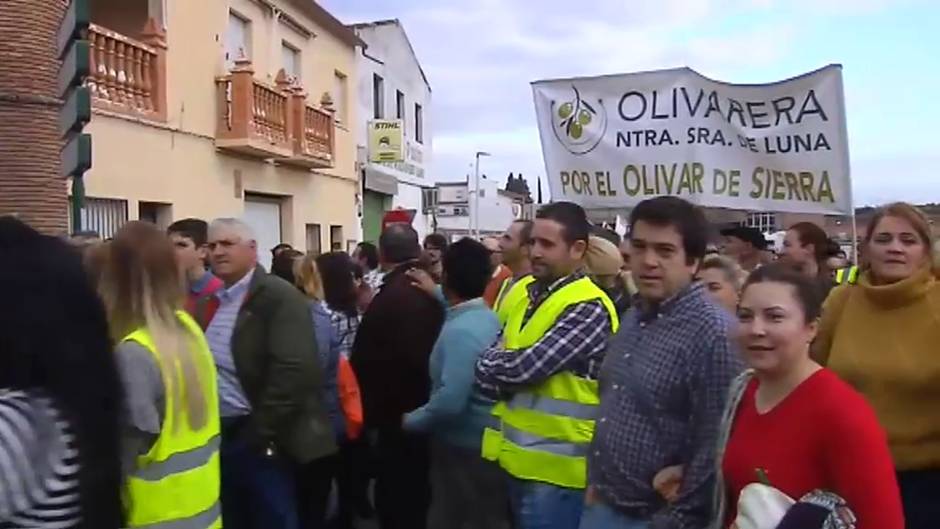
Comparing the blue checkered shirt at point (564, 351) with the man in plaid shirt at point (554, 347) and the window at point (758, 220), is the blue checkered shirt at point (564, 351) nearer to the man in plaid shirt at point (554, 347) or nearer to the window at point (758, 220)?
the man in plaid shirt at point (554, 347)

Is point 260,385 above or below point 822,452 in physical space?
below

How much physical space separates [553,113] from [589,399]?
441 cm

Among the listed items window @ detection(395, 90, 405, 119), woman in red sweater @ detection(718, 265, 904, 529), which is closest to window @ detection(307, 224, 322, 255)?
window @ detection(395, 90, 405, 119)

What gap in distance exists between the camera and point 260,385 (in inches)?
207

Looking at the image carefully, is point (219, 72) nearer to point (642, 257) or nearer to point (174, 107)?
point (174, 107)

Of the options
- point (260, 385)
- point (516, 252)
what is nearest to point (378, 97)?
point (516, 252)

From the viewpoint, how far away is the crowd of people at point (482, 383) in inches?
93.7

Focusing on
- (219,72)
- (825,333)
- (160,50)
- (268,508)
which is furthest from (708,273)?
(219,72)

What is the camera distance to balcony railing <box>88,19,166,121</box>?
12266 millimetres

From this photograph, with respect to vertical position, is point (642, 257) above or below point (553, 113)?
below

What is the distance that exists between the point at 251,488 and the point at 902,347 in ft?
10.1

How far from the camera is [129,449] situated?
11.2 feet

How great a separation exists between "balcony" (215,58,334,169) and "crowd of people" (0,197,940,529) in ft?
28.6

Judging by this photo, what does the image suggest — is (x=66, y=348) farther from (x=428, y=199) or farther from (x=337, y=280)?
(x=428, y=199)
